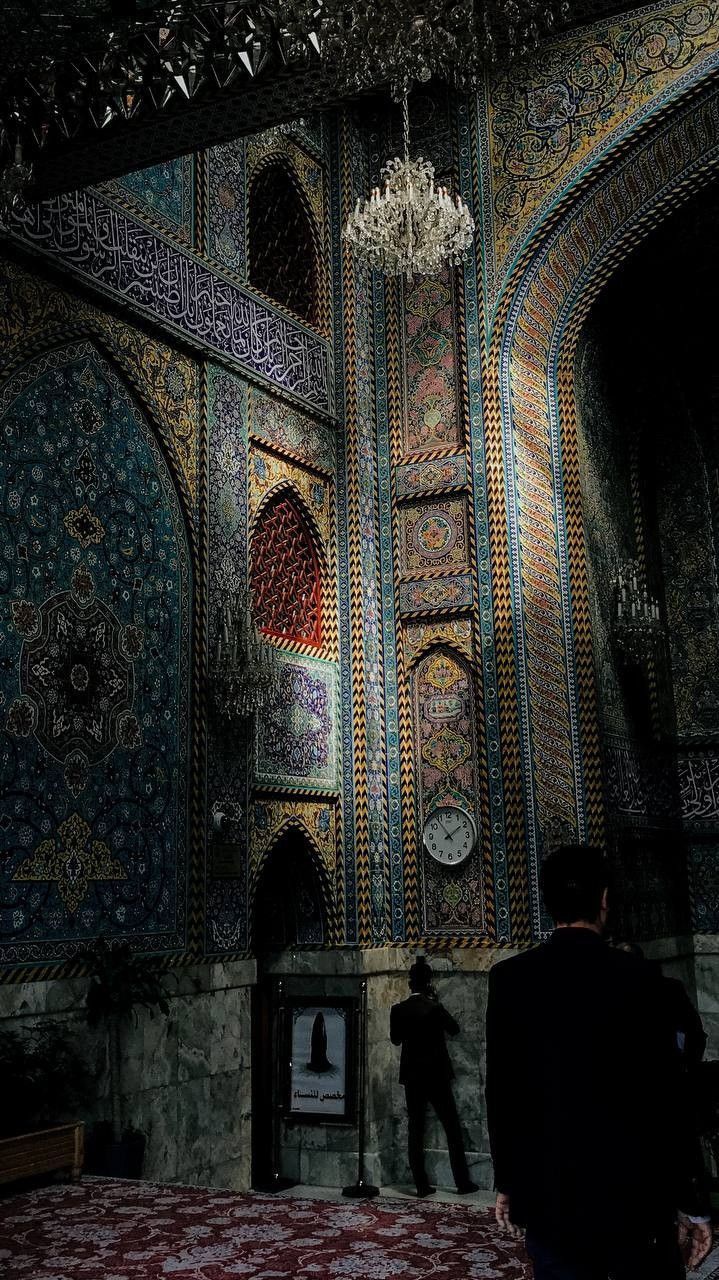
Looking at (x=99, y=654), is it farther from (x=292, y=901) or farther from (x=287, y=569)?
(x=292, y=901)

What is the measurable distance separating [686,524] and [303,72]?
727cm

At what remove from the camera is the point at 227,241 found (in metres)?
8.26

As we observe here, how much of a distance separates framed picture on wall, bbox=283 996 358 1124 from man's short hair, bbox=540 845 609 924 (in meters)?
6.04

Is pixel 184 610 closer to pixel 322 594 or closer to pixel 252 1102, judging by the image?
pixel 322 594

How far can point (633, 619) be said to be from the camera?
31.6 feet

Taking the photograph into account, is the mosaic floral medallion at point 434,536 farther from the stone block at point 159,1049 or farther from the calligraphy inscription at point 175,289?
the stone block at point 159,1049

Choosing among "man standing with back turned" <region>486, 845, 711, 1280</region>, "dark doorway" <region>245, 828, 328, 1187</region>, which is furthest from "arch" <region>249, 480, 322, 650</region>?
"man standing with back turned" <region>486, 845, 711, 1280</region>

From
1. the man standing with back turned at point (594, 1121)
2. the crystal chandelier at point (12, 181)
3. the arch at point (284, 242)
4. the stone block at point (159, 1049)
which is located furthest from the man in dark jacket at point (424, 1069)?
the man standing with back turned at point (594, 1121)

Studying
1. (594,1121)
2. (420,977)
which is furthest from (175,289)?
(594,1121)

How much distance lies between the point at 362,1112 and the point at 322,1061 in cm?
54

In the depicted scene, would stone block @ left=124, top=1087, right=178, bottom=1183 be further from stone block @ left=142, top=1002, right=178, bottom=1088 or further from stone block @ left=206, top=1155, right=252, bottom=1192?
stone block @ left=206, top=1155, right=252, bottom=1192

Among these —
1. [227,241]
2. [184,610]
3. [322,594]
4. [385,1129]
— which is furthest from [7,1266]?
[227,241]

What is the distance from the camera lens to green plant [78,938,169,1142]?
5898 mm

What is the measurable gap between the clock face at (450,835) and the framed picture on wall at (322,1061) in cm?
123
